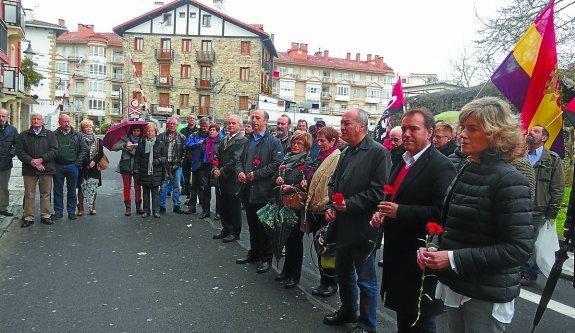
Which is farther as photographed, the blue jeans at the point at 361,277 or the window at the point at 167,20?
the window at the point at 167,20

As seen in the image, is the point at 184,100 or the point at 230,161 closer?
the point at 230,161

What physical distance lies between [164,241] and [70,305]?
2.89 metres

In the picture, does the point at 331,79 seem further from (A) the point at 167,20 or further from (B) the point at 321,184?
(B) the point at 321,184

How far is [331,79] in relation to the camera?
88438 millimetres

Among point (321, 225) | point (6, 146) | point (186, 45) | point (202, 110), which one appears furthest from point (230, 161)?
point (186, 45)

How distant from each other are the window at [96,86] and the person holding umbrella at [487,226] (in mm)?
87629

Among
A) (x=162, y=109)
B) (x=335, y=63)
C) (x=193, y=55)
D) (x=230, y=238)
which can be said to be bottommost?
(x=230, y=238)

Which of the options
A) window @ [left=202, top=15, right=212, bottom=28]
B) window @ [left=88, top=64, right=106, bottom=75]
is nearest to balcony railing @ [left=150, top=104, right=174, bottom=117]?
window @ [left=202, top=15, right=212, bottom=28]

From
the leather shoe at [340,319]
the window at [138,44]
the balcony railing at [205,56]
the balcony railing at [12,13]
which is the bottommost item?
the leather shoe at [340,319]

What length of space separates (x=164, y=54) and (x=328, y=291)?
53.9m

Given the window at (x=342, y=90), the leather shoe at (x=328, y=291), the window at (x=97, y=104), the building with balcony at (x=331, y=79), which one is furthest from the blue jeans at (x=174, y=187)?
the window at (x=342, y=90)

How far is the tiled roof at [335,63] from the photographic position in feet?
273

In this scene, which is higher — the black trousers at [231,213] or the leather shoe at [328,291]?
the black trousers at [231,213]

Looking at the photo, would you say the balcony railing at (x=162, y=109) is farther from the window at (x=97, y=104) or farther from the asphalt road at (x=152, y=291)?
the asphalt road at (x=152, y=291)
